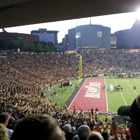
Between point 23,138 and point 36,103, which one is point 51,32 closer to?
point 36,103

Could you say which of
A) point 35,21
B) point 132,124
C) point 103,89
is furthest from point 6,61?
point 132,124

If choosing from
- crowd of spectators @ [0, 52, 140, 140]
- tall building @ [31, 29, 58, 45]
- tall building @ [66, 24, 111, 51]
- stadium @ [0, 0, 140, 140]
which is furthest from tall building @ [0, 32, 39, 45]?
crowd of spectators @ [0, 52, 140, 140]

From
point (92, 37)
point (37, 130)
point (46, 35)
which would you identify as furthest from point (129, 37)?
point (37, 130)

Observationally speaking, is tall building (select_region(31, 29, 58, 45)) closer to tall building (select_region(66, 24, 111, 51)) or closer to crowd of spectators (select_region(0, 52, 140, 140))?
tall building (select_region(66, 24, 111, 51))

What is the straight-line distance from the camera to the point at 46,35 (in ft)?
403

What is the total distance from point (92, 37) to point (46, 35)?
29.1m

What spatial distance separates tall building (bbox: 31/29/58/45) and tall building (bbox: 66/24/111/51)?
19257mm

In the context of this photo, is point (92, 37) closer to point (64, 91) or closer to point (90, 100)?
point (64, 91)

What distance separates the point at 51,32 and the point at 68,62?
212ft

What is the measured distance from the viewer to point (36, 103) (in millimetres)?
18531

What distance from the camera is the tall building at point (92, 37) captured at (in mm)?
104875

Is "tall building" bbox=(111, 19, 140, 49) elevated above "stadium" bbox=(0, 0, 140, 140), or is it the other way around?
"tall building" bbox=(111, 19, 140, 49)

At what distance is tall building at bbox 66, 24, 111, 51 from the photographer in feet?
344

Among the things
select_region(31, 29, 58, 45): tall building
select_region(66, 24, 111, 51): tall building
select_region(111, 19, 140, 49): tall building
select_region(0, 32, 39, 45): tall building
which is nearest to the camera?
select_region(0, 32, 39, 45): tall building
